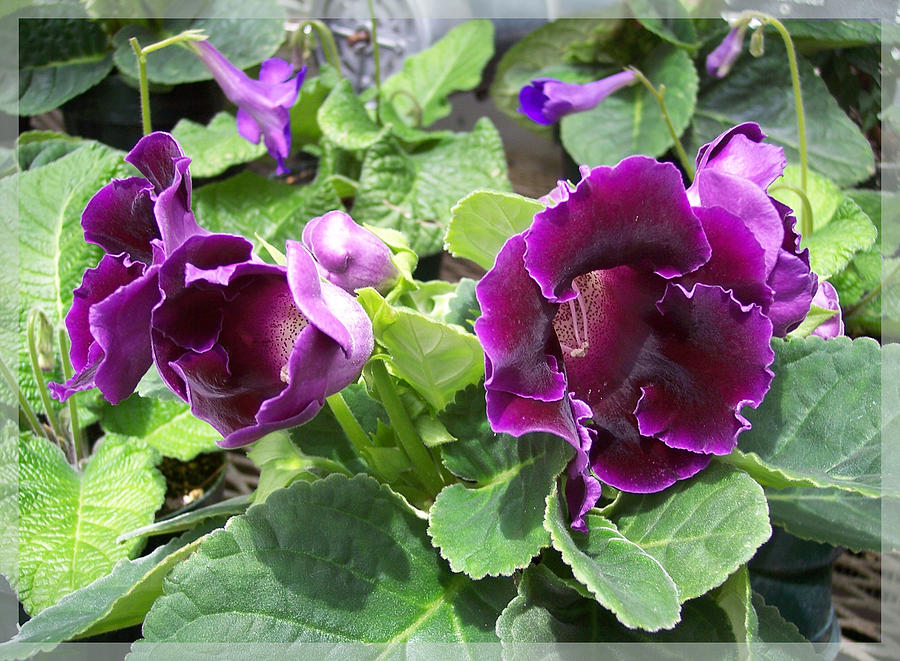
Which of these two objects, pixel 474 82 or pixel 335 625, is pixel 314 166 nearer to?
pixel 474 82

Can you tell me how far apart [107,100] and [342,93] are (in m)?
0.36

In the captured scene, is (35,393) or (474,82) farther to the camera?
(474,82)

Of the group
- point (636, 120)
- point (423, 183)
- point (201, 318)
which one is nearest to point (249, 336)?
point (201, 318)

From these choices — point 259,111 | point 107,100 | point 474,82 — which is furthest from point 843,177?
point 107,100

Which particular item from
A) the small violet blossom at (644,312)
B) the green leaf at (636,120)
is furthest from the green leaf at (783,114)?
the small violet blossom at (644,312)

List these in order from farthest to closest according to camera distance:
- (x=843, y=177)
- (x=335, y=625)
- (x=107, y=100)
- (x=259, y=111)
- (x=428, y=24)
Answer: (x=428, y=24)
(x=107, y=100)
(x=843, y=177)
(x=259, y=111)
(x=335, y=625)

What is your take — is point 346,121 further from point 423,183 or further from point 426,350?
point 426,350

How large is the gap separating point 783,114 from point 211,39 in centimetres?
77

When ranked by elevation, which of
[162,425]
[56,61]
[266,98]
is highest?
[266,98]

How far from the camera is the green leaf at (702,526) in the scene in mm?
356

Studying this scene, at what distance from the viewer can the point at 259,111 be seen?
68cm

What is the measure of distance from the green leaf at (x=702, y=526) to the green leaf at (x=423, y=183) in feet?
1.75

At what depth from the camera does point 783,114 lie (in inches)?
41.9

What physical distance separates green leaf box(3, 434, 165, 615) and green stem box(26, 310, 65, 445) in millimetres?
43
